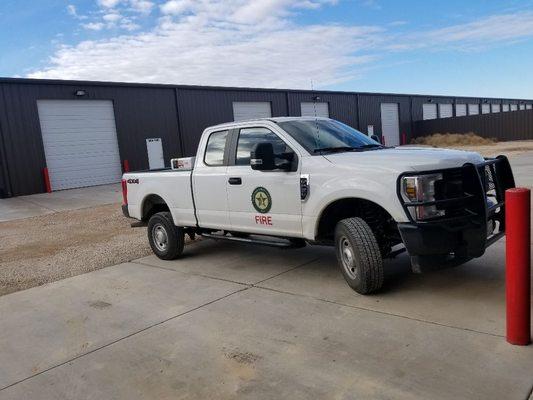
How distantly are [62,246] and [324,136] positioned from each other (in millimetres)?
6029

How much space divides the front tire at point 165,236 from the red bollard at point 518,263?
4.78m

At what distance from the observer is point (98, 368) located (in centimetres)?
393

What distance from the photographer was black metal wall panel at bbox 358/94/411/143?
1560 inches

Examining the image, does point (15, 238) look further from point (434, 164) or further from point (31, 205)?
point (434, 164)


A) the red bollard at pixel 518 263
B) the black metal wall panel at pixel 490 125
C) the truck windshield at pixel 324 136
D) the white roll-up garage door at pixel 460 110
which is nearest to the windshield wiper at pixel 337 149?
the truck windshield at pixel 324 136

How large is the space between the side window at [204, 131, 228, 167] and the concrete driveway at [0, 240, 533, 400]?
1502mm

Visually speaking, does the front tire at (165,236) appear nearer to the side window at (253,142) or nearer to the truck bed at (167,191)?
the truck bed at (167,191)

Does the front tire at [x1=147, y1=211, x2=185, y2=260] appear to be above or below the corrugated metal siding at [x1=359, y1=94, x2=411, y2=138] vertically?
below

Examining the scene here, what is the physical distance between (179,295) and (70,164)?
60.6 feet

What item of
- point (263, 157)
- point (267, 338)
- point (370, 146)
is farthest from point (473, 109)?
point (267, 338)

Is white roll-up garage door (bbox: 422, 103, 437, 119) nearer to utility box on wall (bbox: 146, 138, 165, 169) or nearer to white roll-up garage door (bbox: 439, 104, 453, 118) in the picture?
white roll-up garage door (bbox: 439, 104, 453, 118)

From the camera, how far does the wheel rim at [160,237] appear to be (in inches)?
→ 291

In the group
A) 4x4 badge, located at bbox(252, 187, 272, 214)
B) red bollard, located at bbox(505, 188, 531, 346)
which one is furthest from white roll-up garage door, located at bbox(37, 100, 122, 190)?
red bollard, located at bbox(505, 188, 531, 346)

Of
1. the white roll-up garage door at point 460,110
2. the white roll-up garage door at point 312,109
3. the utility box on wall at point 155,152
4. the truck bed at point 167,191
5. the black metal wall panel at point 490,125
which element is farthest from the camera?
the white roll-up garage door at point 460,110
